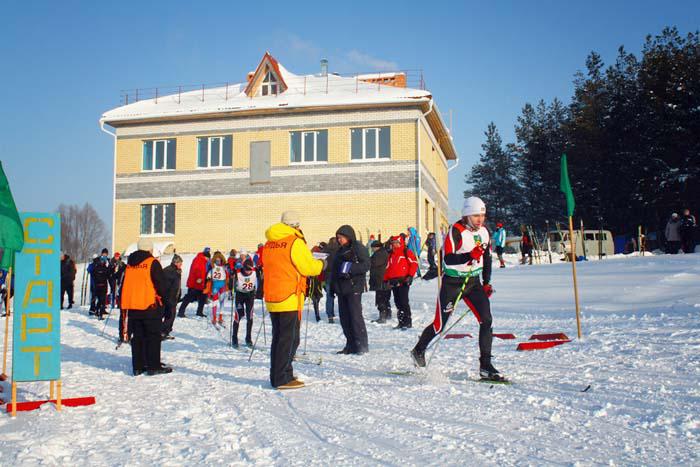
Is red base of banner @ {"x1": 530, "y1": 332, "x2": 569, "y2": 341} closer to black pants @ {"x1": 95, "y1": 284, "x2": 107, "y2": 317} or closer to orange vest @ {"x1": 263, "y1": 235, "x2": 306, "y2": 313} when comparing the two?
orange vest @ {"x1": 263, "y1": 235, "x2": 306, "y2": 313}

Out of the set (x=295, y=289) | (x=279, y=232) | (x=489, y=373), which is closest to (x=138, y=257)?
(x=279, y=232)

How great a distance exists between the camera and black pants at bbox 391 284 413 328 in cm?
1249

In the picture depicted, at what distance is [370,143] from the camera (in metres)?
29.0

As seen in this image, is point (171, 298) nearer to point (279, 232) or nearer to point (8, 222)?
point (279, 232)

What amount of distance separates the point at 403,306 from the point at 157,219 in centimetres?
2117

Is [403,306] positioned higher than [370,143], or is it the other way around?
[370,143]

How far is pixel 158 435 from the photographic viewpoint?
4691 millimetres

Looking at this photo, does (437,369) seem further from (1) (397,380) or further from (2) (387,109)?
(2) (387,109)

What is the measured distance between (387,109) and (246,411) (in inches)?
948

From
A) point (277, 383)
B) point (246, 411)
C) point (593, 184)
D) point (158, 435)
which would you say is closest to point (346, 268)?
point (277, 383)

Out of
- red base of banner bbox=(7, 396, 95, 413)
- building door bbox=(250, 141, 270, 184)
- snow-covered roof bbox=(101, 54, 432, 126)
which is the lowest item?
red base of banner bbox=(7, 396, 95, 413)

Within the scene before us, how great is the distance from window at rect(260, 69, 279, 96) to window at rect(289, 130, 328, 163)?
105 inches

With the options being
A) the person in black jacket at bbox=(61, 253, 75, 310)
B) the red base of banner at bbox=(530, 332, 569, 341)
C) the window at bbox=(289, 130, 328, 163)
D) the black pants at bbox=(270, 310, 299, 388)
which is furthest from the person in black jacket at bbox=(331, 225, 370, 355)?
the window at bbox=(289, 130, 328, 163)

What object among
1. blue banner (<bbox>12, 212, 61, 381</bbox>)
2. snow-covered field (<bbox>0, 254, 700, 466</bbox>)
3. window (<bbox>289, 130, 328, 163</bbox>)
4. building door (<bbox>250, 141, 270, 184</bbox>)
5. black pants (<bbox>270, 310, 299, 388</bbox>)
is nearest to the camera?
snow-covered field (<bbox>0, 254, 700, 466</bbox>)
